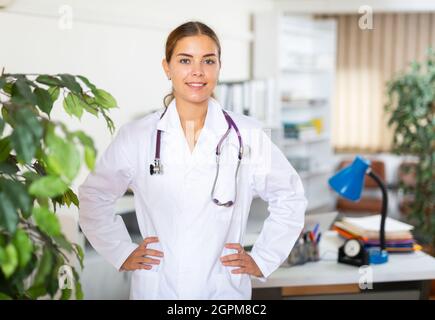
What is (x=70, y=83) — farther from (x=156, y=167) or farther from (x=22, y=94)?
(x=156, y=167)

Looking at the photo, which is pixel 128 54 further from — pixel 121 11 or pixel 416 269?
pixel 416 269

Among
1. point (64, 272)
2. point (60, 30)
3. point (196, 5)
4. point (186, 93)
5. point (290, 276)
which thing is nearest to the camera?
point (64, 272)

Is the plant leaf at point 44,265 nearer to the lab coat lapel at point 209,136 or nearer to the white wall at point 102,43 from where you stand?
the lab coat lapel at point 209,136

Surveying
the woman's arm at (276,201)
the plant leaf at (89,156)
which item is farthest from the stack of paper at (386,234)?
the plant leaf at (89,156)

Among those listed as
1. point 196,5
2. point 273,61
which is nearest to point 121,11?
point 196,5

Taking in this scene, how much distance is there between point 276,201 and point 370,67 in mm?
5636

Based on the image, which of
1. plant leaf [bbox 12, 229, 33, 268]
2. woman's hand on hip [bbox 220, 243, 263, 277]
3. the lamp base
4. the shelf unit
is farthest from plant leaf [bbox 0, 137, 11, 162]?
the shelf unit

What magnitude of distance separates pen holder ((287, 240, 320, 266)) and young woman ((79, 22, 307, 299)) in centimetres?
62

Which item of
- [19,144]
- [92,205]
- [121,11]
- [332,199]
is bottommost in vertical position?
[332,199]

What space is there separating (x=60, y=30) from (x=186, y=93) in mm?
1762

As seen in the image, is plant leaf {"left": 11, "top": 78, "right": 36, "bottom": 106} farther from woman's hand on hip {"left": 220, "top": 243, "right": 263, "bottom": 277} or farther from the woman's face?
woman's hand on hip {"left": 220, "top": 243, "right": 263, "bottom": 277}

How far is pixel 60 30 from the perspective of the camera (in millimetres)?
3326

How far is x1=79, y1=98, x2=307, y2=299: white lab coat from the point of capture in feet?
5.93

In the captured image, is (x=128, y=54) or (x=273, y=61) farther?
(x=273, y=61)
